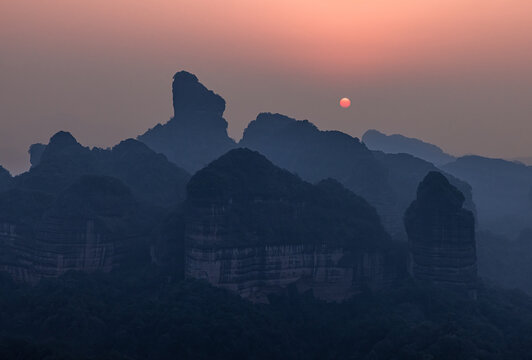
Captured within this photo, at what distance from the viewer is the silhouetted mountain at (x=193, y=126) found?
513 ft

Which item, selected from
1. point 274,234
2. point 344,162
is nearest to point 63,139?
point 274,234

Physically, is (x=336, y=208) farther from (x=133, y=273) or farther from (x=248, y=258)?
(x=133, y=273)

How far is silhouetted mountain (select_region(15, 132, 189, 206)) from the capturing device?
9456 cm

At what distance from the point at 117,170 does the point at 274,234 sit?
46.7m

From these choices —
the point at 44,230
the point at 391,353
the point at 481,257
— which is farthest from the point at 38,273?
the point at 481,257

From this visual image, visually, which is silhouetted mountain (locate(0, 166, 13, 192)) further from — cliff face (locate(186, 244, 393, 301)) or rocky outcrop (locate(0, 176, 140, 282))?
cliff face (locate(186, 244, 393, 301))

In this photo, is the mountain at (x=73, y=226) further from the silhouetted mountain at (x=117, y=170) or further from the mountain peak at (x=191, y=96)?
the mountain peak at (x=191, y=96)

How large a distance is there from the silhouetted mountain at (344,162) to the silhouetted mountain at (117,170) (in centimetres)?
3761

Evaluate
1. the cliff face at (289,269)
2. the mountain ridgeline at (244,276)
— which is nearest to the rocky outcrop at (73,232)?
the mountain ridgeline at (244,276)

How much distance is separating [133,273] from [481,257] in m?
68.7

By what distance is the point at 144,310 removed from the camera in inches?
2340

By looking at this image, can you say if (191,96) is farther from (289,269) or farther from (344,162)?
(289,269)

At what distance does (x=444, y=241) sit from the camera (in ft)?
226

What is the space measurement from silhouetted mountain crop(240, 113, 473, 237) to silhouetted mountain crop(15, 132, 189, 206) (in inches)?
1481
